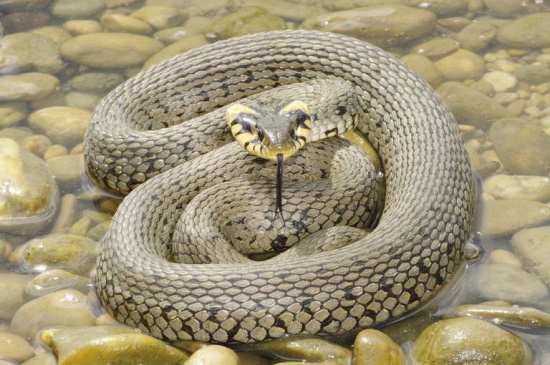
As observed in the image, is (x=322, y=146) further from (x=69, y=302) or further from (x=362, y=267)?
(x=69, y=302)

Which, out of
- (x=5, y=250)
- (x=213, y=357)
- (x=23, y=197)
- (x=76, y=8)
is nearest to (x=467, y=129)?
(x=213, y=357)

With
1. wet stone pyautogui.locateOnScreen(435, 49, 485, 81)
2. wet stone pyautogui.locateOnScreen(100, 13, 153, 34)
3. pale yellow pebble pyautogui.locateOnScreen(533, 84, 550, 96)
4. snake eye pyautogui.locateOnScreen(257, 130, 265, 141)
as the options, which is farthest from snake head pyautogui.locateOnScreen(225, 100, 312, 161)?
wet stone pyautogui.locateOnScreen(100, 13, 153, 34)

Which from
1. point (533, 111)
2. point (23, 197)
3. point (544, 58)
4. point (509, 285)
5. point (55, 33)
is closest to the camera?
point (509, 285)

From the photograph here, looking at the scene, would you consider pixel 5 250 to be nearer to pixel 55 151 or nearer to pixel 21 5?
pixel 55 151

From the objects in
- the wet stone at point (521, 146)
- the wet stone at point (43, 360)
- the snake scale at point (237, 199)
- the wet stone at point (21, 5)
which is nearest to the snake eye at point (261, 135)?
the snake scale at point (237, 199)

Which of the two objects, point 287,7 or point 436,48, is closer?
point 436,48

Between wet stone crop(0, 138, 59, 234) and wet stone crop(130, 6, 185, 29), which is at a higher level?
wet stone crop(130, 6, 185, 29)

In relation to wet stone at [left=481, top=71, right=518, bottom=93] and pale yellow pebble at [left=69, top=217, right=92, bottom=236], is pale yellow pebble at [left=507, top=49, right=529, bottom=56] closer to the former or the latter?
wet stone at [left=481, top=71, right=518, bottom=93]
